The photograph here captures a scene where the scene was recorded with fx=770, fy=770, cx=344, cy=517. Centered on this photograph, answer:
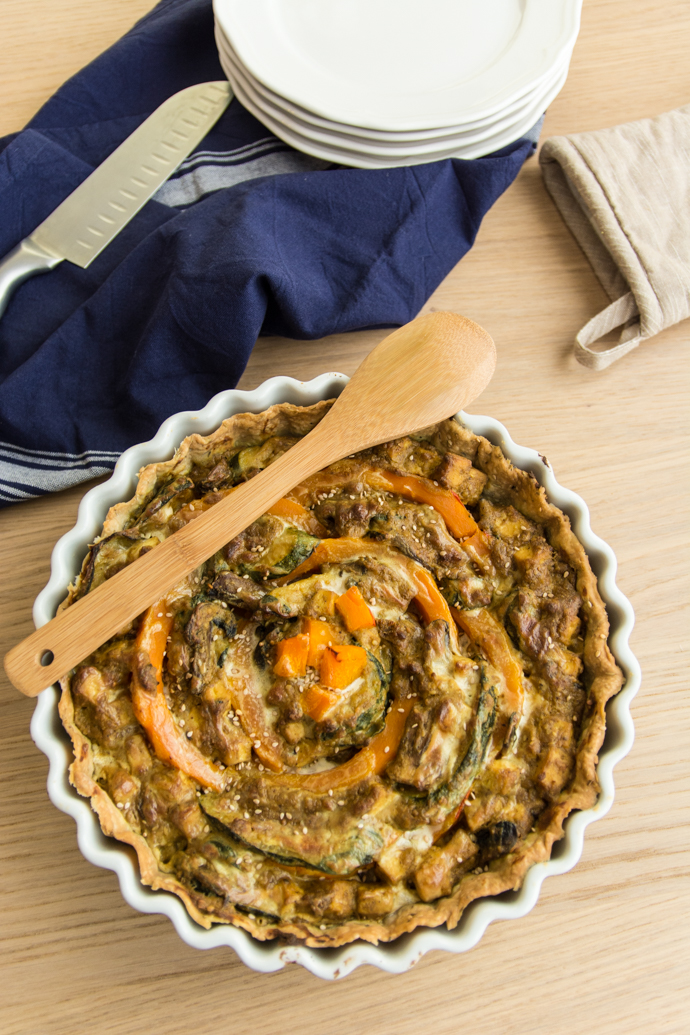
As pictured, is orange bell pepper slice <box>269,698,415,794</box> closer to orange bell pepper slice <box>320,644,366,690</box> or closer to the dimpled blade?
orange bell pepper slice <box>320,644,366,690</box>

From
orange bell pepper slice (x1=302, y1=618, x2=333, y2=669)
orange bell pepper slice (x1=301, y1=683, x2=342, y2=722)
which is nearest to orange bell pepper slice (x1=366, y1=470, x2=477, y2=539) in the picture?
orange bell pepper slice (x1=302, y1=618, x2=333, y2=669)

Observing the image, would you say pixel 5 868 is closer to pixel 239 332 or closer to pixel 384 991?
pixel 384 991

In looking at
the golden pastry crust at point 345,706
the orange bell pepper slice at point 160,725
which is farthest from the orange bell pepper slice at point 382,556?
the orange bell pepper slice at point 160,725

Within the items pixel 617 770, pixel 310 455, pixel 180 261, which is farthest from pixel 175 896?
pixel 180 261

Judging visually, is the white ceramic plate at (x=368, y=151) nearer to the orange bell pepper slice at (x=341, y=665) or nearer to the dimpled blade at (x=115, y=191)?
the dimpled blade at (x=115, y=191)

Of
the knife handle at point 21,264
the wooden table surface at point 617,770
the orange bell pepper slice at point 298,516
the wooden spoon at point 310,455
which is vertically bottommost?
the wooden table surface at point 617,770

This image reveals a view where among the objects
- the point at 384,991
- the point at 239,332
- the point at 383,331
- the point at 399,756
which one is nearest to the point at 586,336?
the point at 383,331
